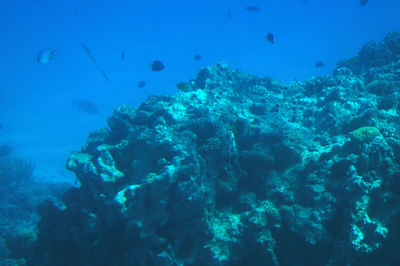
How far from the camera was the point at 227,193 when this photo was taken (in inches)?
277

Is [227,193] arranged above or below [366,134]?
below

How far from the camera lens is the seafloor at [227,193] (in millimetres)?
5762

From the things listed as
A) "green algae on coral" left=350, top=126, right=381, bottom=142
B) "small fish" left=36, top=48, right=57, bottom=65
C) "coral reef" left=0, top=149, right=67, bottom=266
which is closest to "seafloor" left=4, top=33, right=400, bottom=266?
"green algae on coral" left=350, top=126, right=381, bottom=142

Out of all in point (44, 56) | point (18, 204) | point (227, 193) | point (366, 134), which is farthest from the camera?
point (18, 204)

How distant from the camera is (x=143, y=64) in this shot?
9212 centimetres

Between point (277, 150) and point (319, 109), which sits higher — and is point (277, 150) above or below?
below

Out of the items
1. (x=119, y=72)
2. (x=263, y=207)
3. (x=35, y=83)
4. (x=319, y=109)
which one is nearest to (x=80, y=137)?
(x=319, y=109)

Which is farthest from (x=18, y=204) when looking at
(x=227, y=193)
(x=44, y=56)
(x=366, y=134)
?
(x=366, y=134)

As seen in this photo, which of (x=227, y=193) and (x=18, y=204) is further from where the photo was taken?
(x=18, y=204)

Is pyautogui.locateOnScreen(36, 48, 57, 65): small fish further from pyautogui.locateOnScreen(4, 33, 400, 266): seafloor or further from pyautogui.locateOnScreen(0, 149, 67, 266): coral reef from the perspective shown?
pyautogui.locateOnScreen(0, 149, 67, 266): coral reef

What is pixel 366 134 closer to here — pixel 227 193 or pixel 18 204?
pixel 227 193

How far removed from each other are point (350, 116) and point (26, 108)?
44894 millimetres

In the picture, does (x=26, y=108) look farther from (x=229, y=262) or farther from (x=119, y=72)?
(x=229, y=262)

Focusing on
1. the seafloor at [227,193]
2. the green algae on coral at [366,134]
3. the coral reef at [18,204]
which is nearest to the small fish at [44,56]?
the seafloor at [227,193]
